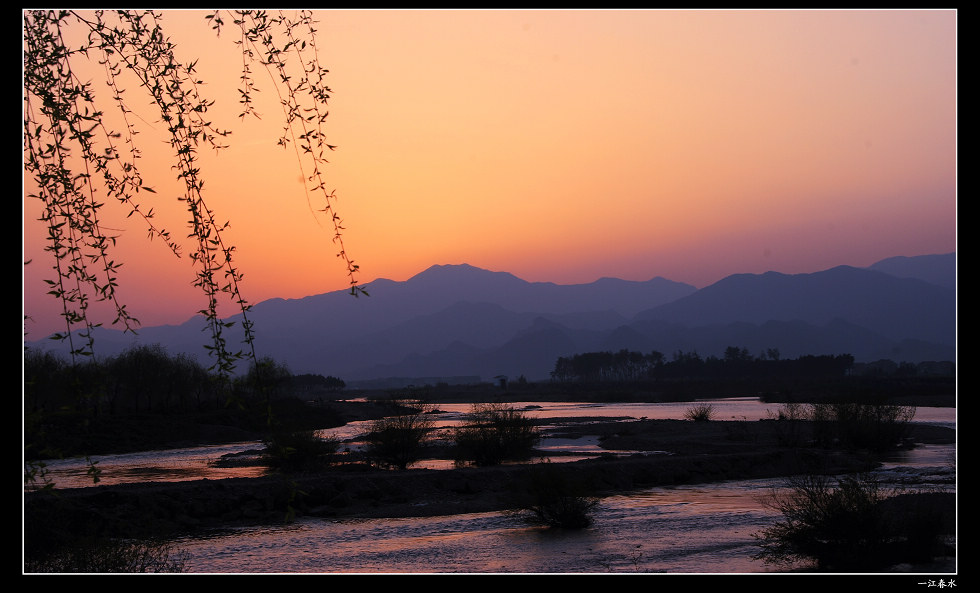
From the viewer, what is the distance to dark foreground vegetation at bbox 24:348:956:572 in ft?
25.7

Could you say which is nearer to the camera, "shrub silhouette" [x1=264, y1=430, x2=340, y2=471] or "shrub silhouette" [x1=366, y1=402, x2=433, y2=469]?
"shrub silhouette" [x1=264, y1=430, x2=340, y2=471]

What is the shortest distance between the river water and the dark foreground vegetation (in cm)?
94

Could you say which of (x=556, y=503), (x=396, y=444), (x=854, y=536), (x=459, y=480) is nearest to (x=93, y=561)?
(x=556, y=503)

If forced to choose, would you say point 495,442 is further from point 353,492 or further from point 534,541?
point 534,541

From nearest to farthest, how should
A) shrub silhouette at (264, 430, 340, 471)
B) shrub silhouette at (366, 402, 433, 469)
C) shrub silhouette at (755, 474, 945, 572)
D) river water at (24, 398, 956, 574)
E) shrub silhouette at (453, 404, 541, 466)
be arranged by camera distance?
1. shrub silhouette at (755, 474, 945, 572)
2. river water at (24, 398, 956, 574)
3. shrub silhouette at (264, 430, 340, 471)
4. shrub silhouette at (366, 402, 433, 469)
5. shrub silhouette at (453, 404, 541, 466)

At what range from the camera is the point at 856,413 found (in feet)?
125

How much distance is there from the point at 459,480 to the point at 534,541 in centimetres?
851

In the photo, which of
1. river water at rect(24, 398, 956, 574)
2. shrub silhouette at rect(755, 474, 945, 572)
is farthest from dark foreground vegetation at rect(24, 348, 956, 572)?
river water at rect(24, 398, 956, 574)

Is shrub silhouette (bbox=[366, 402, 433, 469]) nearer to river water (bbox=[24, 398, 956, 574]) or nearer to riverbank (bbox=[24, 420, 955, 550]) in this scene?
riverbank (bbox=[24, 420, 955, 550])

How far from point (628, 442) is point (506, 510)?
2333cm

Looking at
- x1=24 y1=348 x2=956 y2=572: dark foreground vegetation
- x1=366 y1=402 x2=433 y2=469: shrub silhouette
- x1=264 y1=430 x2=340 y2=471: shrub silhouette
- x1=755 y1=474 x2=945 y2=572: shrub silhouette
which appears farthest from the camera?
x1=366 y1=402 x2=433 y2=469: shrub silhouette

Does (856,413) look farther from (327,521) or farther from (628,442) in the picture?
(327,521)

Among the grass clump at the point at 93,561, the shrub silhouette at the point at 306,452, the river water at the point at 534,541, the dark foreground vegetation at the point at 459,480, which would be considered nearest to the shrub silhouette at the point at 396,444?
the dark foreground vegetation at the point at 459,480

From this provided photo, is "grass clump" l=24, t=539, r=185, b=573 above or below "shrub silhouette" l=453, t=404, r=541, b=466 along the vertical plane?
above
